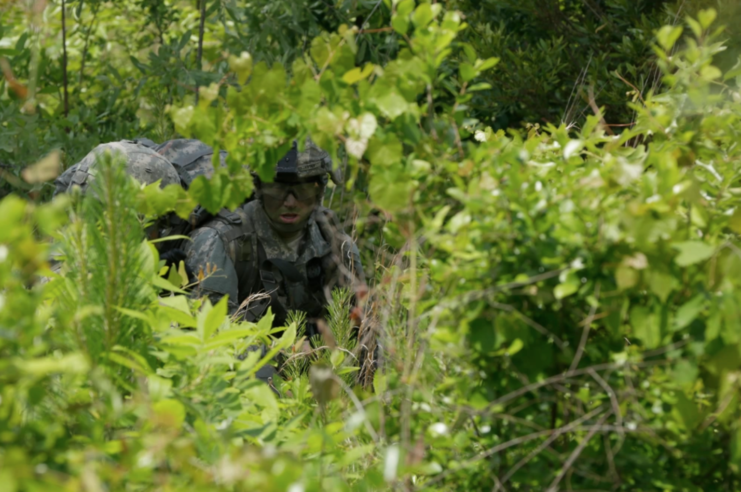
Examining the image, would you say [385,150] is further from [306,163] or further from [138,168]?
[306,163]

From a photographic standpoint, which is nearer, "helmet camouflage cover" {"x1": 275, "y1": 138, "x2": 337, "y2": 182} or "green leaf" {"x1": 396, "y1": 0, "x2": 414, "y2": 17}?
"green leaf" {"x1": 396, "y1": 0, "x2": 414, "y2": 17}

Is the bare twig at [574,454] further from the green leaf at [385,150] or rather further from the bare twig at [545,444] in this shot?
the green leaf at [385,150]

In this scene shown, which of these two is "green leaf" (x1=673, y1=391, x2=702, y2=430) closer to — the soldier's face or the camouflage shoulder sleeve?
the camouflage shoulder sleeve

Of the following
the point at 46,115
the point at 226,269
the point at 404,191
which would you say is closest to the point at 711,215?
the point at 404,191

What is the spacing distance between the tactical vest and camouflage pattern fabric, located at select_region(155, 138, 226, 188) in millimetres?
266

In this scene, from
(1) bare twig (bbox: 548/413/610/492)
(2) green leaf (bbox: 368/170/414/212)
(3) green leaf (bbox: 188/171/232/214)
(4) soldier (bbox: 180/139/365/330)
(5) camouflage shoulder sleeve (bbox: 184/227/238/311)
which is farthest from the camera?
(4) soldier (bbox: 180/139/365/330)

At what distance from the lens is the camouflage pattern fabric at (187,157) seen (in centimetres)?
450

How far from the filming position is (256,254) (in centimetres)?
Result: 479

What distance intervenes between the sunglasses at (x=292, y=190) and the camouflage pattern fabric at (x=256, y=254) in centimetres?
17

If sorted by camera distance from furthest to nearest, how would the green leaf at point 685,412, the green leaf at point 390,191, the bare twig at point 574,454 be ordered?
the green leaf at point 390,191, the green leaf at point 685,412, the bare twig at point 574,454

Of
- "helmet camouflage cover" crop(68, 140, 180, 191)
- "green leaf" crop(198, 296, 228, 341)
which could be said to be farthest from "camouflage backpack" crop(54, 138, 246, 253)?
"green leaf" crop(198, 296, 228, 341)

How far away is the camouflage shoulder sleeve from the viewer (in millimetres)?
4316

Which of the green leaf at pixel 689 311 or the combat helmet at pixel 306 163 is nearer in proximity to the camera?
the green leaf at pixel 689 311

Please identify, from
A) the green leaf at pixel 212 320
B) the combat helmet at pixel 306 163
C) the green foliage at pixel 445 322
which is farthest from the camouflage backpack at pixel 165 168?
the green leaf at pixel 212 320
